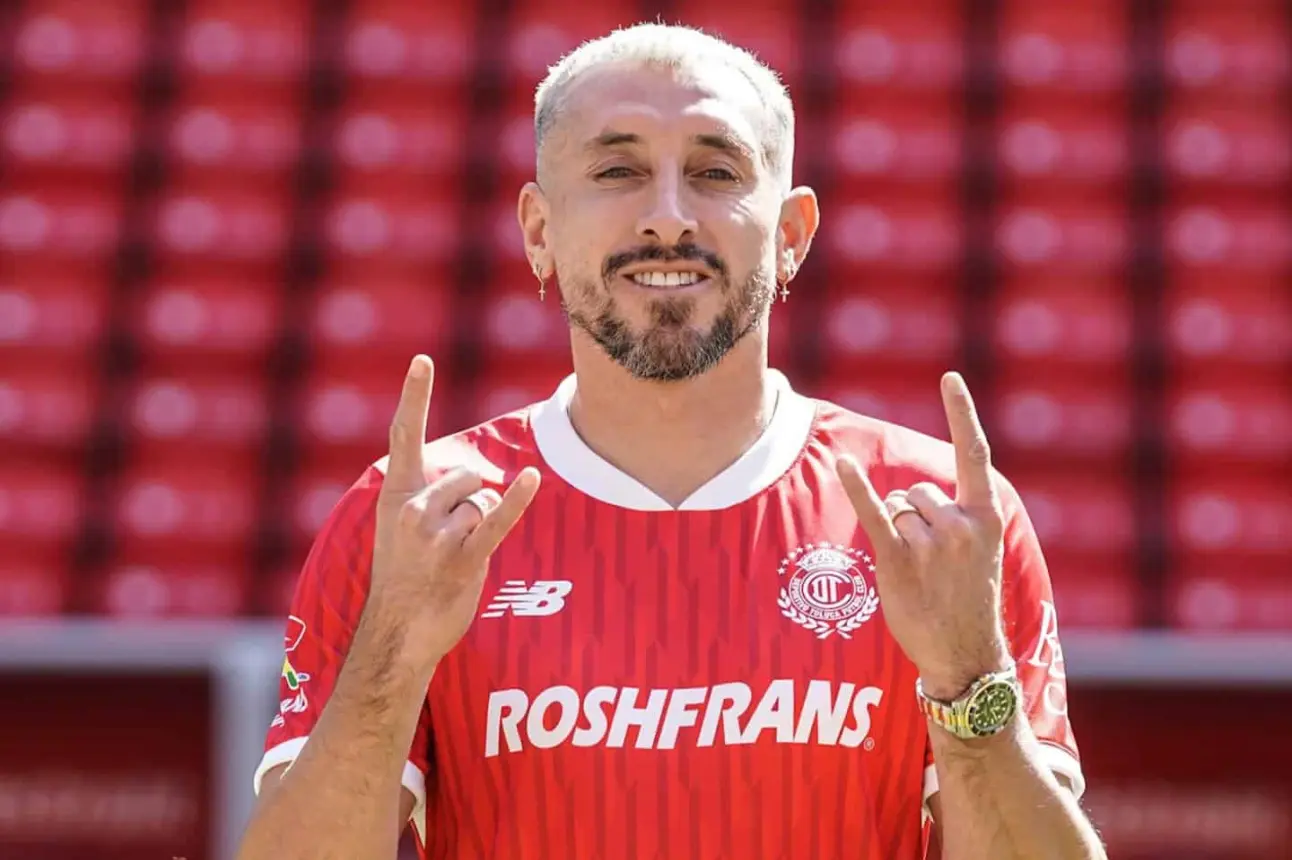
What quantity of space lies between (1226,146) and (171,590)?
4.99 m

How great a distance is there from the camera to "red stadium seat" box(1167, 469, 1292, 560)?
7.34 metres

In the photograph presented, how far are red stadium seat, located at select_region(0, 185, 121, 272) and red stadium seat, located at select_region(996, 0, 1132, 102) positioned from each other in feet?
13.4

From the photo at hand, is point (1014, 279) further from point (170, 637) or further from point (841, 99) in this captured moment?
point (170, 637)

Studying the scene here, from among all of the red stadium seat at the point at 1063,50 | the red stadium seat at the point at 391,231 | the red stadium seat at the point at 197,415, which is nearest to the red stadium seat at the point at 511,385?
the red stadium seat at the point at 391,231

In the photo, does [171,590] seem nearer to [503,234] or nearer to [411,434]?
[503,234]

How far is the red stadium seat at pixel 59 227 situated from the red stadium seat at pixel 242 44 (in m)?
0.74

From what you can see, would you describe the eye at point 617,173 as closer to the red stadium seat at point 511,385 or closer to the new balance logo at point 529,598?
the new balance logo at point 529,598

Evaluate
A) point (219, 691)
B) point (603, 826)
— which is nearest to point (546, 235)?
point (603, 826)

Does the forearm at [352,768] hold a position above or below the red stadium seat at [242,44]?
below

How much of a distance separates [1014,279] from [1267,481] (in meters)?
1.35

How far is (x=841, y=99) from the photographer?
8.42 metres

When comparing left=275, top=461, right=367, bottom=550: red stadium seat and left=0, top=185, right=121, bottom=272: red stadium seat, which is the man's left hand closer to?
left=275, top=461, right=367, bottom=550: red stadium seat

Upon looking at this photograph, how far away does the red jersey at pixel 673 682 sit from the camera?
7.64 ft

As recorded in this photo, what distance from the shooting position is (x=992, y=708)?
6.86 ft
